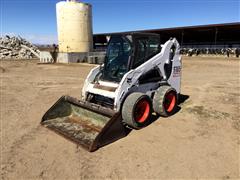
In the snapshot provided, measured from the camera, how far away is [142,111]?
5.09 m

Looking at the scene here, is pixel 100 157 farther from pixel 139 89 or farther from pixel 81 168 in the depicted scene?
Answer: pixel 139 89

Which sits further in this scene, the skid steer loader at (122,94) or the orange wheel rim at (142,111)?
the orange wheel rim at (142,111)

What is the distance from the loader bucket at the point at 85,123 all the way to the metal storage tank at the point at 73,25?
16.5m

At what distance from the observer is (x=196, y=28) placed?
2862 cm

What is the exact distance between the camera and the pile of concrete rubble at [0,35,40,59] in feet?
88.7

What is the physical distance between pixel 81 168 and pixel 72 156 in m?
0.40

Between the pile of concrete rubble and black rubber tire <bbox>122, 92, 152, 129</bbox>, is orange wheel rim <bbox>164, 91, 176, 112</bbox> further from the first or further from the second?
the pile of concrete rubble

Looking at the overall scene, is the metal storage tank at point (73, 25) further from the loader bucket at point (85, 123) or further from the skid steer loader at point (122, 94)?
the loader bucket at point (85, 123)

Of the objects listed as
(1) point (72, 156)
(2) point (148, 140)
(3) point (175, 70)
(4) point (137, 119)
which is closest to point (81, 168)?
(1) point (72, 156)

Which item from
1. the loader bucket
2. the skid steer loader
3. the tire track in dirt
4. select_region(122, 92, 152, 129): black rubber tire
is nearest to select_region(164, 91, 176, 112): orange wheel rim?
the skid steer loader

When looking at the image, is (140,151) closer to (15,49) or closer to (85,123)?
(85,123)

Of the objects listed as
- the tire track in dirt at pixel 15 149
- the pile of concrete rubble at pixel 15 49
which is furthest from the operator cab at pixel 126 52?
the pile of concrete rubble at pixel 15 49

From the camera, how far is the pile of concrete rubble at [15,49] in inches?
1064

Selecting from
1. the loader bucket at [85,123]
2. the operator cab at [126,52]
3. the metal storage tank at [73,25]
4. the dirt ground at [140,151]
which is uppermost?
the metal storage tank at [73,25]
